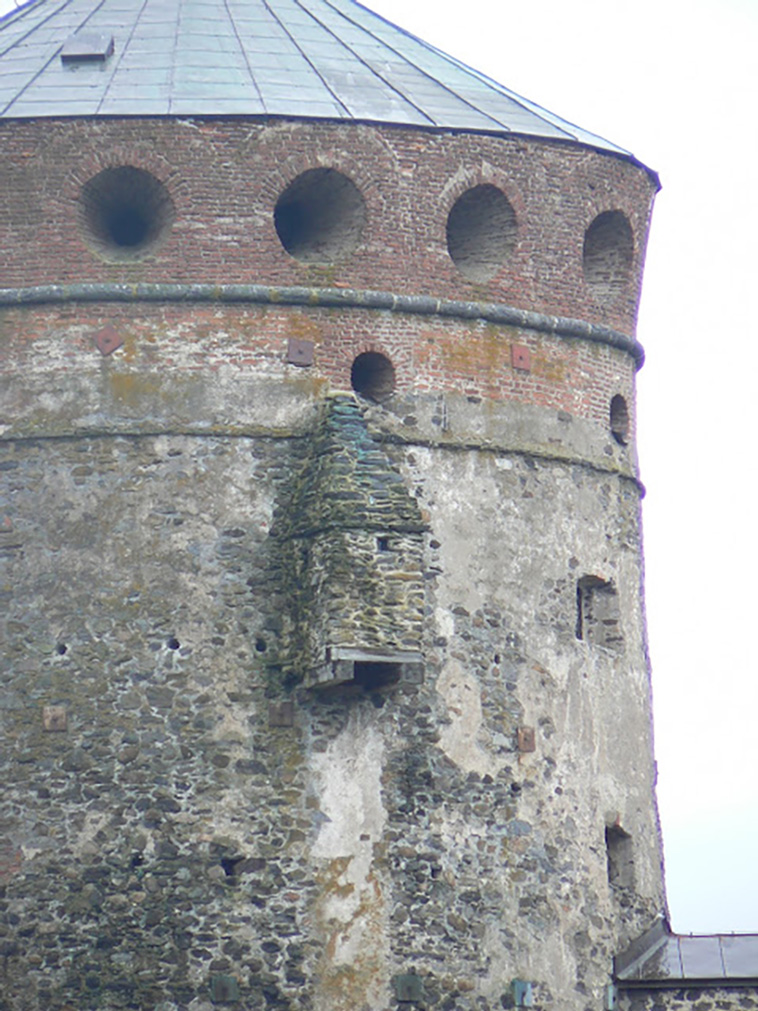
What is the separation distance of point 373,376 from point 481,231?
1819 millimetres

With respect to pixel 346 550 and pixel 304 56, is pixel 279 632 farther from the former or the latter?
pixel 304 56

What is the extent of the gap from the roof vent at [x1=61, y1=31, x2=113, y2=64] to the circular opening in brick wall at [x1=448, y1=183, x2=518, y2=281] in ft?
11.7

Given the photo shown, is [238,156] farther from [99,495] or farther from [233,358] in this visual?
[99,495]

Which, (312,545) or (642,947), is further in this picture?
(642,947)

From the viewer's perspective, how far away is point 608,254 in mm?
22578

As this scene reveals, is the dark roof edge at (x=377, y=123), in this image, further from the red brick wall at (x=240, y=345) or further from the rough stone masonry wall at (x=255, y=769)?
the rough stone masonry wall at (x=255, y=769)

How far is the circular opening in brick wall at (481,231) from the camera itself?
2147 cm

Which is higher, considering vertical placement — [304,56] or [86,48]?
[304,56]

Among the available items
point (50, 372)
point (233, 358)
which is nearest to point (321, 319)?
point (233, 358)

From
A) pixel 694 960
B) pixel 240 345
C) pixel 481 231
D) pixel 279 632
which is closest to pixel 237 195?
pixel 240 345

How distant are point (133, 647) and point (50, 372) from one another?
251 centimetres

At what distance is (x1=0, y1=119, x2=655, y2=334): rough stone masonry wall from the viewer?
2055cm

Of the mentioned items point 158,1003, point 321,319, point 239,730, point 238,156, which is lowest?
point 158,1003

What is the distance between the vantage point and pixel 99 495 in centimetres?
1997
